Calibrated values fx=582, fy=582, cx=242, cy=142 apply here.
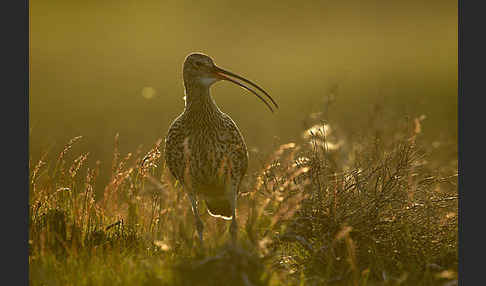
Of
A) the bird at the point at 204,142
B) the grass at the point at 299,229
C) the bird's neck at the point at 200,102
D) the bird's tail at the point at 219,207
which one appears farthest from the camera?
the bird's tail at the point at 219,207

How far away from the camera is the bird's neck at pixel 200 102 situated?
5719 mm

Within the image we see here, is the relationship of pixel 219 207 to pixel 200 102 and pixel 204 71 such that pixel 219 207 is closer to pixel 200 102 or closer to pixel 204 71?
pixel 200 102

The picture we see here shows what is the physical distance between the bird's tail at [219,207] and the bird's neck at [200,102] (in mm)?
961

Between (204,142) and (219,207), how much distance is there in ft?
3.13

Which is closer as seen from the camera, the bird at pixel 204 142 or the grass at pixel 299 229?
the grass at pixel 299 229

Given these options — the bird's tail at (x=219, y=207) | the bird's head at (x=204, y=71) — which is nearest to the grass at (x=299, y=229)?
the bird's tail at (x=219, y=207)

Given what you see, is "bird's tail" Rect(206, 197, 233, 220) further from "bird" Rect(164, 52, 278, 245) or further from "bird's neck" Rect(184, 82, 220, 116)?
"bird's neck" Rect(184, 82, 220, 116)

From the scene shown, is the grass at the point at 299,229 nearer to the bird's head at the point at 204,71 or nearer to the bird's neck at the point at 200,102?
the bird's neck at the point at 200,102

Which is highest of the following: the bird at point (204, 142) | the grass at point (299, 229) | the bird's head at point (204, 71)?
the bird's head at point (204, 71)

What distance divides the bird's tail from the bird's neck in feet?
3.15

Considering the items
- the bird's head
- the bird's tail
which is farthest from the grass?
the bird's head

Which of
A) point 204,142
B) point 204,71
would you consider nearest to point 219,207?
point 204,142

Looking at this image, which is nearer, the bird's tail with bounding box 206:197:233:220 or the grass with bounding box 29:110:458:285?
the grass with bounding box 29:110:458:285

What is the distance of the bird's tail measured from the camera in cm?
609
